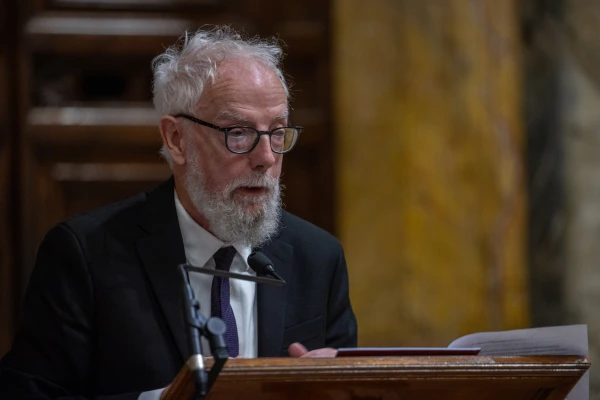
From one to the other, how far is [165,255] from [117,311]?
212 millimetres

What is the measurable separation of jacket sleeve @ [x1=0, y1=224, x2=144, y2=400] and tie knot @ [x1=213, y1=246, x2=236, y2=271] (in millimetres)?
358

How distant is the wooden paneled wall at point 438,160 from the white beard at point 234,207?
5.17 ft

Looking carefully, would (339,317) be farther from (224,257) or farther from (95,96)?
(95,96)

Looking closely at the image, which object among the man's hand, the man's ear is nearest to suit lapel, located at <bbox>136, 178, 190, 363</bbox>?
the man's ear

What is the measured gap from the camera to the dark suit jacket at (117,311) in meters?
2.78

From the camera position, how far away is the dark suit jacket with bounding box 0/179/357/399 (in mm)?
A: 2775

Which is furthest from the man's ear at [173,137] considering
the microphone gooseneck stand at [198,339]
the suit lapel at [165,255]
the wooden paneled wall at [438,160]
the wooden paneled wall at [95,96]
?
the wooden paneled wall at [438,160]

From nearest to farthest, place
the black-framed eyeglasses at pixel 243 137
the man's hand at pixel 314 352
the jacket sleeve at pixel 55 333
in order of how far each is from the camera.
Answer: the man's hand at pixel 314 352 < the jacket sleeve at pixel 55 333 < the black-framed eyeglasses at pixel 243 137

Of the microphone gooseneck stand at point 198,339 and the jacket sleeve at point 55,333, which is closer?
the microphone gooseneck stand at point 198,339

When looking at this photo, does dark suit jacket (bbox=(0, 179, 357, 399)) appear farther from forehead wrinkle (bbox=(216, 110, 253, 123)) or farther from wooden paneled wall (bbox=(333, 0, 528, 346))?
wooden paneled wall (bbox=(333, 0, 528, 346))

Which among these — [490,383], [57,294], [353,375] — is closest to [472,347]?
[490,383]

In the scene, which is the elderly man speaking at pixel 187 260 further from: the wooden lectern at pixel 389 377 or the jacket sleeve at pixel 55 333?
the wooden lectern at pixel 389 377

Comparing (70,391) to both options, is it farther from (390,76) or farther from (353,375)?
(390,76)

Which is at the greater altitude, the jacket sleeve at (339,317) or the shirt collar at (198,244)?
the shirt collar at (198,244)
